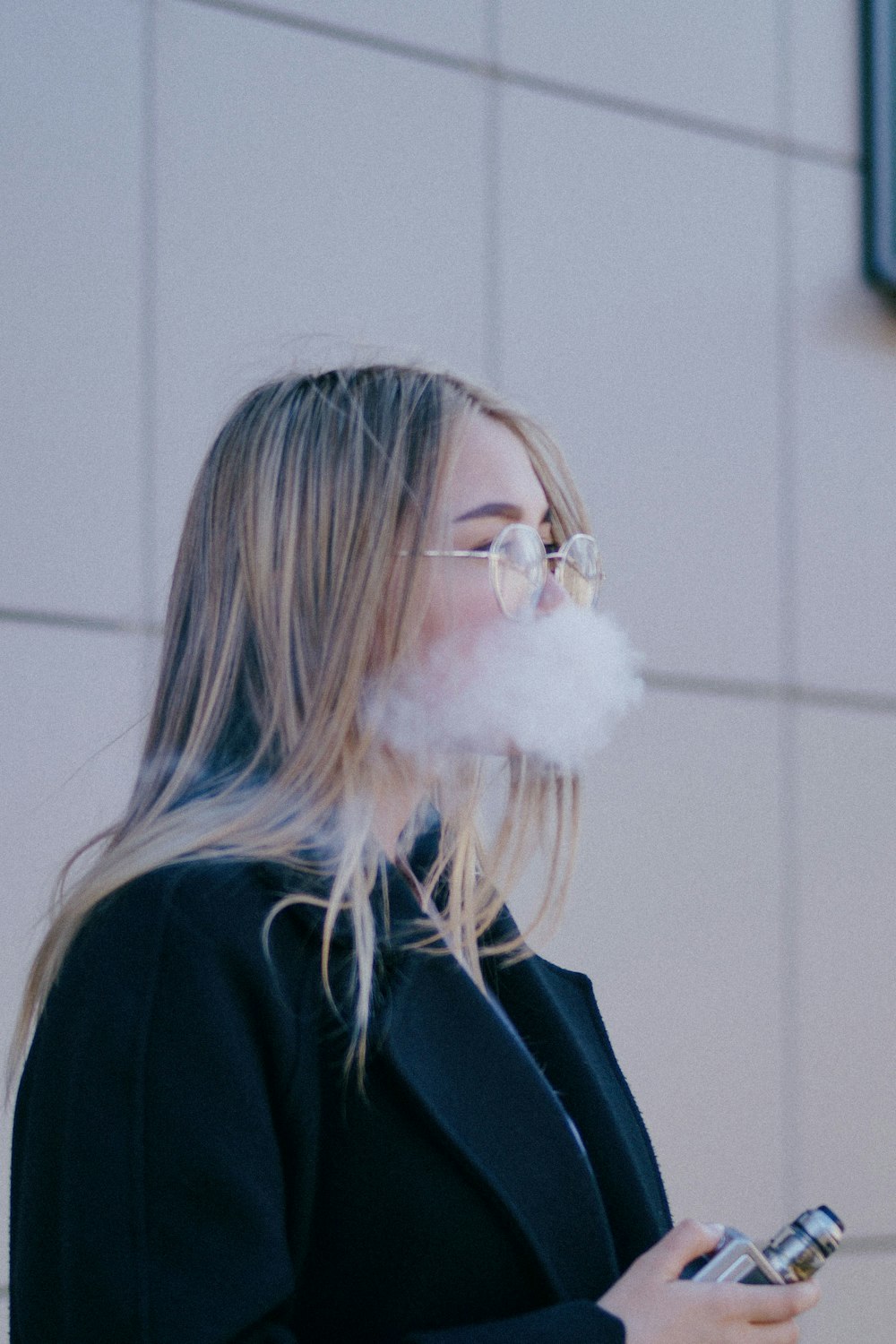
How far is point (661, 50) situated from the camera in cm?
354

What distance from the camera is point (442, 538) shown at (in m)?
1.48

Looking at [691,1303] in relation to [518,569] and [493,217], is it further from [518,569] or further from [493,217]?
[493,217]

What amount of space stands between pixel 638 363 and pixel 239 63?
1.00m

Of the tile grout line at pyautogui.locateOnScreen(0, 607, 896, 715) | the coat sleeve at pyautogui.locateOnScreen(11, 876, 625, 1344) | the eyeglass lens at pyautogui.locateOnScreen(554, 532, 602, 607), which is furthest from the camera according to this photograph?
the tile grout line at pyautogui.locateOnScreen(0, 607, 896, 715)

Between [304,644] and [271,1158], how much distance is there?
0.45 metres

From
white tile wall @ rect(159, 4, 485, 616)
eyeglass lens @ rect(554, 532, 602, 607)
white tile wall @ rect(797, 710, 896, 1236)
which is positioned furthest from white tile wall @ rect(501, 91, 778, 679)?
eyeglass lens @ rect(554, 532, 602, 607)

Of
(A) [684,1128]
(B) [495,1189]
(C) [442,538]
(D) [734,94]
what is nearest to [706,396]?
(D) [734,94]

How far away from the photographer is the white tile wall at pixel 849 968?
3553mm

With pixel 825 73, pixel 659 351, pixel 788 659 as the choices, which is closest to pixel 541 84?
pixel 659 351

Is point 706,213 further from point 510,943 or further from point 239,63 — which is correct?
point 510,943

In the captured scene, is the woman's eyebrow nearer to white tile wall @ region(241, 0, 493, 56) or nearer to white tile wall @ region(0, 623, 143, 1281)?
white tile wall @ region(0, 623, 143, 1281)

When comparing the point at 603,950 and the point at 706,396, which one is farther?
the point at 706,396

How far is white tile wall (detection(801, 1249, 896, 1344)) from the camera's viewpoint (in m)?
3.51

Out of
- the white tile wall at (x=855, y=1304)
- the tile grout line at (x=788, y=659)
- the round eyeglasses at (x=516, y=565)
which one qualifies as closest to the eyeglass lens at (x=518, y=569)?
the round eyeglasses at (x=516, y=565)
